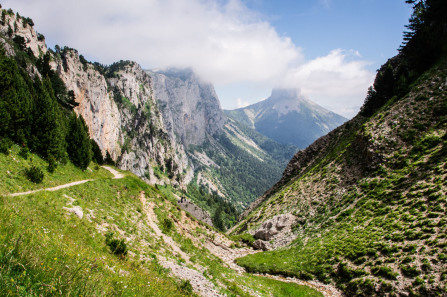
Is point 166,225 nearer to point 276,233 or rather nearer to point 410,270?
point 276,233

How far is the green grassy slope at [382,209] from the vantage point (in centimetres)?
1923

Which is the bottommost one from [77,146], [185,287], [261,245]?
[261,245]

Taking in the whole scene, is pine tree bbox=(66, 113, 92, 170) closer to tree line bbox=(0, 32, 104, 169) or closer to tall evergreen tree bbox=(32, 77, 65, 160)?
tree line bbox=(0, 32, 104, 169)

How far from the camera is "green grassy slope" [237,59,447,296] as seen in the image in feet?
63.1

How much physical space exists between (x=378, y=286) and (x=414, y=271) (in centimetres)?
299

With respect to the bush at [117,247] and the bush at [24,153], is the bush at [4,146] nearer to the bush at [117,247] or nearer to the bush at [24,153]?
the bush at [24,153]

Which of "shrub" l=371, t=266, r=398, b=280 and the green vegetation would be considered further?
the green vegetation

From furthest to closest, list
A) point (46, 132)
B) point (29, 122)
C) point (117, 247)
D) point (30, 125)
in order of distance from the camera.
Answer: point (46, 132), point (30, 125), point (29, 122), point (117, 247)

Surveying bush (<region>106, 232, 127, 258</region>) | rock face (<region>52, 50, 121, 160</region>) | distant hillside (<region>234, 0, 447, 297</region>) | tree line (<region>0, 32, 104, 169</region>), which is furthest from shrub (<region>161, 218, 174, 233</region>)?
rock face (<region>52, 50, 121, 160</region>)

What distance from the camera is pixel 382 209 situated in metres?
27.4

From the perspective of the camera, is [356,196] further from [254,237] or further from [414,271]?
[254,237]

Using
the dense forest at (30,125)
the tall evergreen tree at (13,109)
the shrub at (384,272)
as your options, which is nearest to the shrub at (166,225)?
the dense forest at (30,125)

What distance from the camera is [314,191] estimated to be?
1666 inches

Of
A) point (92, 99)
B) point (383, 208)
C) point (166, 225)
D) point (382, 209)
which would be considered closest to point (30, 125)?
point (166, 225)
